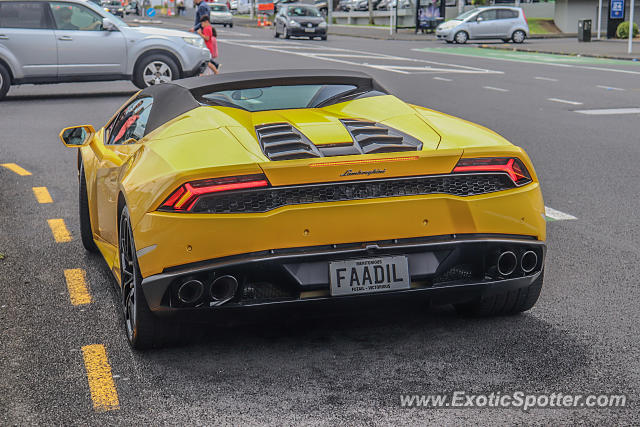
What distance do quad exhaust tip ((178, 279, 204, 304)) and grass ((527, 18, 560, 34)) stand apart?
169 ft

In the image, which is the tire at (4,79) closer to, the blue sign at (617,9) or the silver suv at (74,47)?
the silver suv at (74,47)

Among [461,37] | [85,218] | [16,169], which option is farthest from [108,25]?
[461,37]

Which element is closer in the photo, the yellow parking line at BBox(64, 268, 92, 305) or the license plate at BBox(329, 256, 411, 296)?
the license plate at BBox(329, 256, 411, 296)

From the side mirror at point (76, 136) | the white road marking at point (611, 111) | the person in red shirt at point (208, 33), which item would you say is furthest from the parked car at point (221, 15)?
the side mirror at point (76, 136)

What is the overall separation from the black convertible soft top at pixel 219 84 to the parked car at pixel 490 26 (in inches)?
1508

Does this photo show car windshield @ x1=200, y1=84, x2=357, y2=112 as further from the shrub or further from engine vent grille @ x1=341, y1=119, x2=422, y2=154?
the shrub

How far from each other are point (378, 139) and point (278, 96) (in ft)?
3.63

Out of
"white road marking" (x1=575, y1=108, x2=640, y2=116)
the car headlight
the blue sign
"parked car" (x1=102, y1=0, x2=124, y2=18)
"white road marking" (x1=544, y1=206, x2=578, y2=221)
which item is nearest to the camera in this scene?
"white road marking" (x1=544, y1=206, x2=578, y2=221)

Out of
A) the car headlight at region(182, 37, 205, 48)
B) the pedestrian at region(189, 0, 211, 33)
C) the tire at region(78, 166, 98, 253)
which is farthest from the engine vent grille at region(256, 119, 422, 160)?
the pedestrian at region(189, 0, 211, 33)

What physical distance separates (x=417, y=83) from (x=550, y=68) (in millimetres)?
6575

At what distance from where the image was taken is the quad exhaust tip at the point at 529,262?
4.46 m

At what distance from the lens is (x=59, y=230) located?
731 cm

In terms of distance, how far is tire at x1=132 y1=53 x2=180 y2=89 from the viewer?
1825 centimetres

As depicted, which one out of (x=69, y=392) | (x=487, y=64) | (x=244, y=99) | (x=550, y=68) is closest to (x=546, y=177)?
(x=244, y=99)
